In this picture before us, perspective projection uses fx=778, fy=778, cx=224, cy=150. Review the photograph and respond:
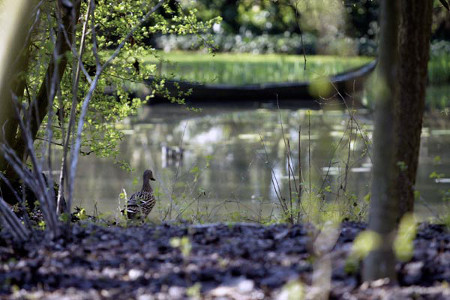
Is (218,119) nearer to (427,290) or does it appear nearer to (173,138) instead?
(173,138)

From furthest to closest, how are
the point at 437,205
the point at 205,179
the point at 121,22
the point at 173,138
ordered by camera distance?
1. the point at 173,138
2. the point at 205,179
3. the point at 437,205
4. the point at 121,22

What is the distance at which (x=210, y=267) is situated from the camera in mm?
4434

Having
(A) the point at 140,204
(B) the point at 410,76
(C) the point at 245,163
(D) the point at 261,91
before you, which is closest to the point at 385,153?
(B) the point at 410,76

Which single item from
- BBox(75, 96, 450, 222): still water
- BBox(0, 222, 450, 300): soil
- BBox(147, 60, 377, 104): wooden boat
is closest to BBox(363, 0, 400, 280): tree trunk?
BBox(0, 222, 450, 300): soil

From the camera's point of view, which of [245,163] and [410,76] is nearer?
[410,76]

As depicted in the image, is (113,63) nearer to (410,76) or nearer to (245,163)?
(410,76)

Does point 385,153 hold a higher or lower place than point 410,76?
lower

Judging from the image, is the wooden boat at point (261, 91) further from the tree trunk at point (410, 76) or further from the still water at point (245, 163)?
the tree trunk at point (410, 76)

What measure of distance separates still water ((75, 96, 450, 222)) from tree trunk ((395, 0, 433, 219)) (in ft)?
7.01

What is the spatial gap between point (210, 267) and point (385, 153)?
1.17m

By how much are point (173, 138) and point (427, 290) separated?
515 inches

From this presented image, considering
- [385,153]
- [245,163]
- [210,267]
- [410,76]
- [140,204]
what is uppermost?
[410,76]

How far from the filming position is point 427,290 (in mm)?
4016

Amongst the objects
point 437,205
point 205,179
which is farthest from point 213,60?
point 437,205
